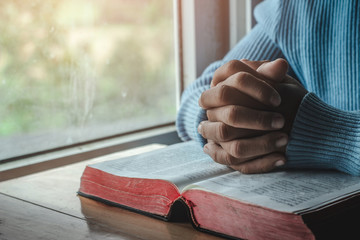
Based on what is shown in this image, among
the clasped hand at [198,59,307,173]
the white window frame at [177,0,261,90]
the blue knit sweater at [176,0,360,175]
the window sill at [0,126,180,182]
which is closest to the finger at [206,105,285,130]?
the clasped hand at [198,59,307,173]

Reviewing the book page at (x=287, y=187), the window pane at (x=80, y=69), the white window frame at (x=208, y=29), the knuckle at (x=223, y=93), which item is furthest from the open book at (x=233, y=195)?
the white window frame at (x=208, y=29)

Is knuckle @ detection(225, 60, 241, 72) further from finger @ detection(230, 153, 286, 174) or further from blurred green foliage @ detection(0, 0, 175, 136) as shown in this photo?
blurred green foliage @ detection(0, 0, 175, 136)

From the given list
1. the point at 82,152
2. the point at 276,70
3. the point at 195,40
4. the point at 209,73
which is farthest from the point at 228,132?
the point at 195,40

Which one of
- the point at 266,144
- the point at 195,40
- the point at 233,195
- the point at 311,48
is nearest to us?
the point at 233,195

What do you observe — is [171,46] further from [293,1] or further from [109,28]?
[293,1]

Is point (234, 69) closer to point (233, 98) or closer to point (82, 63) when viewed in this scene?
point (233, 98)

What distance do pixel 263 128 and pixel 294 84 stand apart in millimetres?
110

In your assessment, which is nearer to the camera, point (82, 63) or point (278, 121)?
point (278, 121)

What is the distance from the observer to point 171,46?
53.8 inches

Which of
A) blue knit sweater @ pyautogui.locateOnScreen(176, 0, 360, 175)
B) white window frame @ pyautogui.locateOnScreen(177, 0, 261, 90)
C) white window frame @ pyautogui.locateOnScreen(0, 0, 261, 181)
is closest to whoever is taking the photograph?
blue knit sweater @ pyautogui.locateOnScreen(176, 0, 360, 175)

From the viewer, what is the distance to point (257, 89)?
586 mm

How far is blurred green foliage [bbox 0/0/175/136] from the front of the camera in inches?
38.4

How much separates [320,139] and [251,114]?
0.12m

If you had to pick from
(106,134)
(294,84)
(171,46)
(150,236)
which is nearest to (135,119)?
(106,134)
